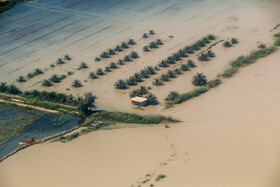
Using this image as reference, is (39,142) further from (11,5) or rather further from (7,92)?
(11,5)

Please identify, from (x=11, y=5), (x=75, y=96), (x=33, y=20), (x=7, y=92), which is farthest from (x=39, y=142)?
(x=11, y=5)

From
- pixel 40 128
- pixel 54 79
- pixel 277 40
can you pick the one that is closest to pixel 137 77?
pixel 54 79

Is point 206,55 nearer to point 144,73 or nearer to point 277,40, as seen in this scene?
point 144,73

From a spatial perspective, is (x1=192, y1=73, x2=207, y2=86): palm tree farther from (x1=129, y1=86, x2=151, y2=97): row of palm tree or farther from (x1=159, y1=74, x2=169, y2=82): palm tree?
(x1=129, y1=86, x2=151, y2=97): row of palm tree

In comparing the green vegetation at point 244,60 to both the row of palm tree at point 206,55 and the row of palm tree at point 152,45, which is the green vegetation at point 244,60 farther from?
the row of palm tree at point 152,45

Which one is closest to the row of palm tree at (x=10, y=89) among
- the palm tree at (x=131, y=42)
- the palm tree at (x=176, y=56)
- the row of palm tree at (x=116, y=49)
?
the row of palm tree at (x=116, y=49)

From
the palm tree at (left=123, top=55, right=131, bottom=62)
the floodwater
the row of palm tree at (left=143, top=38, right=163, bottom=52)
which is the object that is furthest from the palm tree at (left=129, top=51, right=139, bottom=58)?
the floodwater
